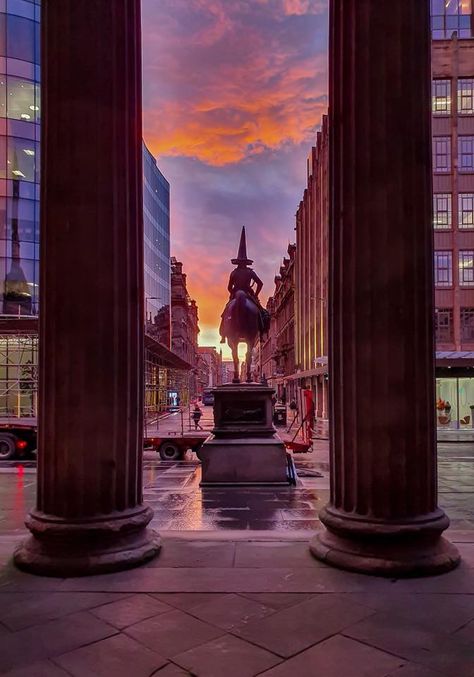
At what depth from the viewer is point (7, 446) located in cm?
1956

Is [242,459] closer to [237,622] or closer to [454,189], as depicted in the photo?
[237,622]

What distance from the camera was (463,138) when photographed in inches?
1458

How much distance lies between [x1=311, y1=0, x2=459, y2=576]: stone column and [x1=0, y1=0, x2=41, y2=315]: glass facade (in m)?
36.9

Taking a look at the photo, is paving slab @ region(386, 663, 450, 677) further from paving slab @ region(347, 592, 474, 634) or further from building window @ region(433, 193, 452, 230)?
building window @ region(433, 193, 452, 230)

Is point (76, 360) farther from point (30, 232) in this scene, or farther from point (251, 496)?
point (30, 232)

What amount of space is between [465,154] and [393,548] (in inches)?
1468

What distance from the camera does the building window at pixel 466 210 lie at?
122 feet

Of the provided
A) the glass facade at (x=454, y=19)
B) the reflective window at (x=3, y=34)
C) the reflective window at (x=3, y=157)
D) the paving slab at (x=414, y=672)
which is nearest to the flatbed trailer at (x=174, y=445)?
the paving slab at (x=414, y=672)

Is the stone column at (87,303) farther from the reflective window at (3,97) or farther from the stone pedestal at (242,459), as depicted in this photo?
the reflective window at (3,97)

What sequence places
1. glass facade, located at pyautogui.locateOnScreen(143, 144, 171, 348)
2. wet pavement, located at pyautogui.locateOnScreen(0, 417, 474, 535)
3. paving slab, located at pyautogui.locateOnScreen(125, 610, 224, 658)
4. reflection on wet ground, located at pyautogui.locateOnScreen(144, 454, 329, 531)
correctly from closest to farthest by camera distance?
paving slab, located at pyautogui.locateOnScreen(125, 610, 224, 658), reflection on wet ground, located at pyautogui.locateOnScreen(144, 454, 329, 531), wet pavement, located at pyautogui.locateOnScreen(0, 417, 474, 535), glass facade, located at pyautogui.locateOnScreen(143, 144, 171, 348)

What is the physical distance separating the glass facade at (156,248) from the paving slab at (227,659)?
6000 centimetres

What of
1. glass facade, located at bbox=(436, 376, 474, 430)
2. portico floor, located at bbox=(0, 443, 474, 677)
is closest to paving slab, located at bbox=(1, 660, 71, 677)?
portico floor, located at bbox=(0, 443, 474, 677)

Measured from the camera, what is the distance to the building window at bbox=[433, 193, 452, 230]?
37125mm

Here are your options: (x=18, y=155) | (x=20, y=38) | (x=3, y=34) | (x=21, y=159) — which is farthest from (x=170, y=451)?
(x=3, y=34)
